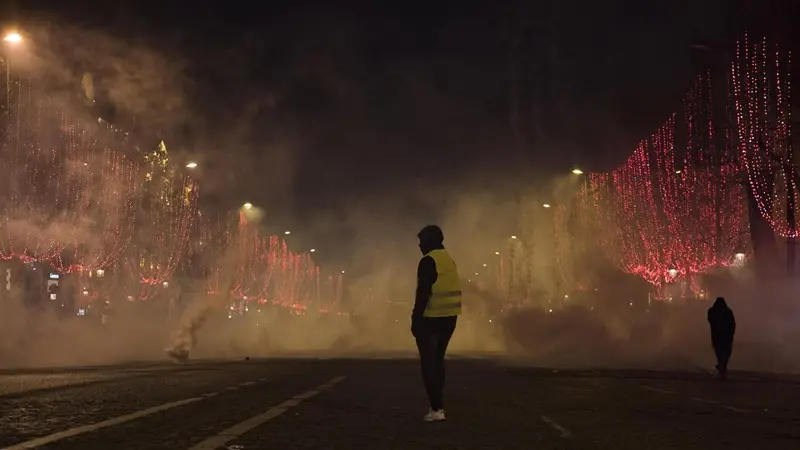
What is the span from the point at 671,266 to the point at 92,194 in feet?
111

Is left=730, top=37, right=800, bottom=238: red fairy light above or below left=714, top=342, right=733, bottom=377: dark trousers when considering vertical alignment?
above

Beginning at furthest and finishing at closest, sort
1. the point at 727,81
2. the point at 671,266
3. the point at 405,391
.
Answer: the point at 671,266
the point at 727,81
the point at 405,391

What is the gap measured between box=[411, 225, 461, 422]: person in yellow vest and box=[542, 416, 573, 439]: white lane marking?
1110 millimetres

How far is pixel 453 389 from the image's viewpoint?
1416 cm

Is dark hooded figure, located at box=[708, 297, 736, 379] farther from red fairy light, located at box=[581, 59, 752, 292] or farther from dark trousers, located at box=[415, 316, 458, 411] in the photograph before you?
red fairy light, located at box=[581, 59, 752, 292]

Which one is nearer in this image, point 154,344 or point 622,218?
point 154,344

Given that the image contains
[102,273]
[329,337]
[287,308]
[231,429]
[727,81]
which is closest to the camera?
[231,429]

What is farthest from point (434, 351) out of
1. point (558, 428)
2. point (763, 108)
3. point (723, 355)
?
point (763, 108)

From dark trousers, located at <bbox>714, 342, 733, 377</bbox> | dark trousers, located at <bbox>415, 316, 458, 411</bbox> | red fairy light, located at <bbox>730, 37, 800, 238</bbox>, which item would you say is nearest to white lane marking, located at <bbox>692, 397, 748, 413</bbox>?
dark trousers, located at <bbox>415, 316, 458, 411</bbox>

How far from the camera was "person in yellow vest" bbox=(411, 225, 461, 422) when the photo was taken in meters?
8.95

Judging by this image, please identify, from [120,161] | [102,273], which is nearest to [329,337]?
[102,273]

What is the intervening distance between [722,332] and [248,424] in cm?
1561

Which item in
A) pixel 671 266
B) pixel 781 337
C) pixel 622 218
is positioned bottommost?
pixel 781 337

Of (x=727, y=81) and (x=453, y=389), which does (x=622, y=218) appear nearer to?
(x=727, y=81)
